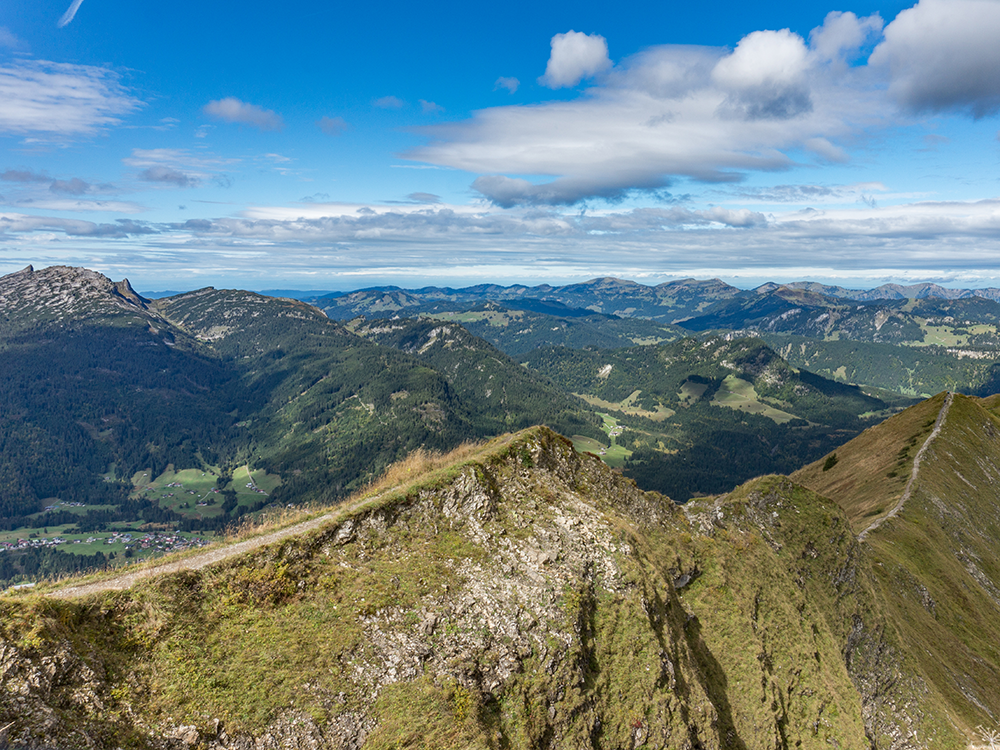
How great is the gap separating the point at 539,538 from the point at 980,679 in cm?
7405

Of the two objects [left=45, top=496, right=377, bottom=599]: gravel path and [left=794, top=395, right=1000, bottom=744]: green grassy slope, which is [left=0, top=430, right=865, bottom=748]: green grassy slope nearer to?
[left=45, top=496, right=377, bottom=599]: gravel path

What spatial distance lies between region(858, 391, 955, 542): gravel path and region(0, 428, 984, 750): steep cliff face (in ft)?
139

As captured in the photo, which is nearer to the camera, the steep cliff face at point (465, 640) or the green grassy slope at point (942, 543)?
the steep cliff face at point (465, 640)

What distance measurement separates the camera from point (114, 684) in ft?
58.6

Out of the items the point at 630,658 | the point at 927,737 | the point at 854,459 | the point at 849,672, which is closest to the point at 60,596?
the point at 630,658

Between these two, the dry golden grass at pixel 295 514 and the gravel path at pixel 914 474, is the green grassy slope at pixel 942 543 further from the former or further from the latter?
the dry golden grass at pixel 295 514

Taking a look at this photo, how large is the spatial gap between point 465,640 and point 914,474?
388 feet

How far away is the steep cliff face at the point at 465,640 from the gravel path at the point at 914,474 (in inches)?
1670

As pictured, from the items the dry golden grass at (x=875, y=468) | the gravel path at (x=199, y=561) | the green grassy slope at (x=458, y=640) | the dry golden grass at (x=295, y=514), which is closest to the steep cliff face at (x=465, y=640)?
the green grassy slope at (x=458, y=640)

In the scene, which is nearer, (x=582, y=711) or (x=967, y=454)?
(x=582, y=711)

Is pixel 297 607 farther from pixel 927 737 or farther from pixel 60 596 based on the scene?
pixel 927 737

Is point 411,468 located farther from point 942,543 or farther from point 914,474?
point 914,474

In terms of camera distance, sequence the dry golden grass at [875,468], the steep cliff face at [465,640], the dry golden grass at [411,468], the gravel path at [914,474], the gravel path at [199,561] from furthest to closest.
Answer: the dry golden grass at [875,468] < the gravel path at [914,474] < the dry golden grass at [411,468] < the gravel path at [199,561] < the steep cliff face at [465,640]

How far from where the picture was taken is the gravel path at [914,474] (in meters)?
80.1
